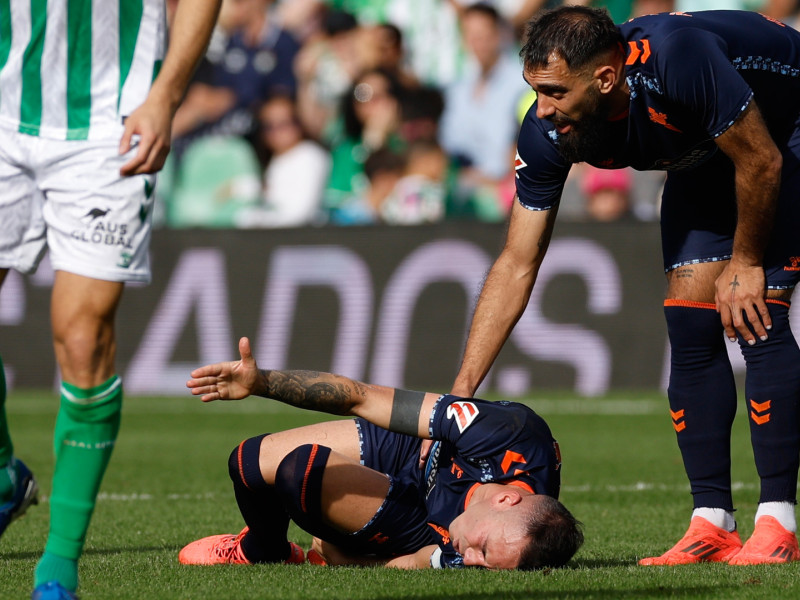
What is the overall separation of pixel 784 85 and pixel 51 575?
9.00 feet

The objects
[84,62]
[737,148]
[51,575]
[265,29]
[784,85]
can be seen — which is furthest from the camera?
[265,29]

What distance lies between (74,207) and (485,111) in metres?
10.1

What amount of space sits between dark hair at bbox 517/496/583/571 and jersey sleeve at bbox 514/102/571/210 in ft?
3.85

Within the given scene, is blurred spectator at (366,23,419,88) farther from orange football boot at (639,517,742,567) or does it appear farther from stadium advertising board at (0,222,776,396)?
orange football boot at (639,517,742,567)

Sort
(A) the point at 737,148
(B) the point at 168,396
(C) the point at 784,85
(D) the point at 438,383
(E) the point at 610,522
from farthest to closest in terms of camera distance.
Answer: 1. (B) the point at 168,396
2. (D) the point at 438,383
3. (E) the point at 610,522
4. (C) the point at 784,85
5. (A) the point at 737,148

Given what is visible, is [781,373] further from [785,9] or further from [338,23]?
[338,23]

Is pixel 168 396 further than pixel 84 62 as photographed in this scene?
Yes

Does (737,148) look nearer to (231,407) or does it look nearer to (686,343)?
(686,343)

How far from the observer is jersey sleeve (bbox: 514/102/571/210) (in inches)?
168

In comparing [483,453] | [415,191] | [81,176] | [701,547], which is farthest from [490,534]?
[415,191]

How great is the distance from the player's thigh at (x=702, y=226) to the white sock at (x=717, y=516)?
71 cm

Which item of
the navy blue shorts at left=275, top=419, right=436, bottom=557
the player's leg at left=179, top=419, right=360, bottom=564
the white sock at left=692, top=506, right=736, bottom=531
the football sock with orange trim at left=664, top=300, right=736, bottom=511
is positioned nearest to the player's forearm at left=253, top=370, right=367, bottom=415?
the navy blue shorts at left=275, top=419, right=436, bottom=557

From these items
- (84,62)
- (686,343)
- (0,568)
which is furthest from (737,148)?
(0,568)

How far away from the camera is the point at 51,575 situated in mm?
3037
